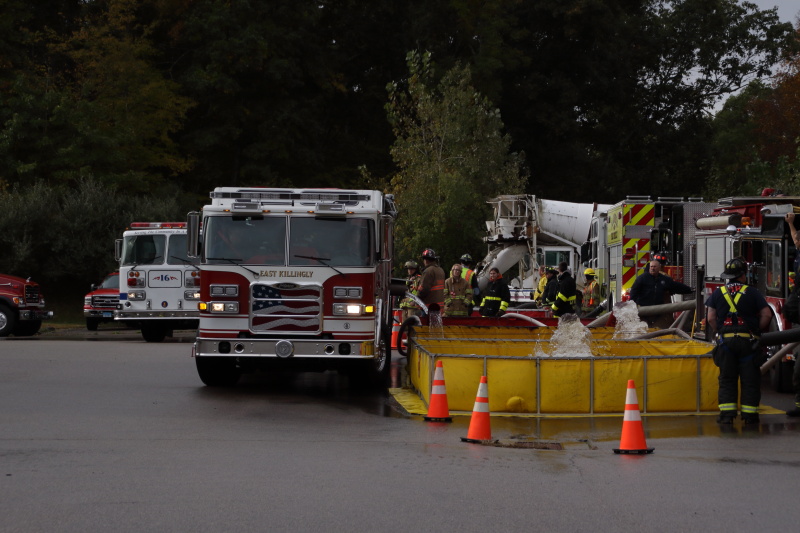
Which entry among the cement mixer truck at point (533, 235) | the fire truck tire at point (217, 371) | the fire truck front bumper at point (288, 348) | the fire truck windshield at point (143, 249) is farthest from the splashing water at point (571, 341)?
the cement mixer truck at point (533, 235)

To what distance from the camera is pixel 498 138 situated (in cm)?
4103

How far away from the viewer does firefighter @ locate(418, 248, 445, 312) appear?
1970cm

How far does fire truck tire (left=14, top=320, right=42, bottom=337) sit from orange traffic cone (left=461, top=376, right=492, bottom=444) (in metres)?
19.6

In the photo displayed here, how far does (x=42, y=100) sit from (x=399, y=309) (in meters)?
26.2

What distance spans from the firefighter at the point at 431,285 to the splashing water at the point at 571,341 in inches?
142

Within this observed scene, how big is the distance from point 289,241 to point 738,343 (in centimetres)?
592

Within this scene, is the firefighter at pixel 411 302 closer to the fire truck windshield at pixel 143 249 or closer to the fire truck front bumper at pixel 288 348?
the fire truck front bumper at pixel 288 348

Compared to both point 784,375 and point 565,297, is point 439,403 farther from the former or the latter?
point 565,297

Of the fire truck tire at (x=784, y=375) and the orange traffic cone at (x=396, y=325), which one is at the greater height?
the orange traffic cone at (x=396, y=325)

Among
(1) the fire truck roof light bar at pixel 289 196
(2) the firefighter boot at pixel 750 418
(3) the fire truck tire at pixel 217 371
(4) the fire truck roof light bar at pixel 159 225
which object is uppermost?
(4) the fire truck roof light bar at pixel 159 225

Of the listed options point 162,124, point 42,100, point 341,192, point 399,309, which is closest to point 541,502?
point 341,192

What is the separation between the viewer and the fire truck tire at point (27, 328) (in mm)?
28167

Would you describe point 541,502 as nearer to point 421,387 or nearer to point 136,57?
point 421,387

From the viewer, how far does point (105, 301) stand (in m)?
31.2
